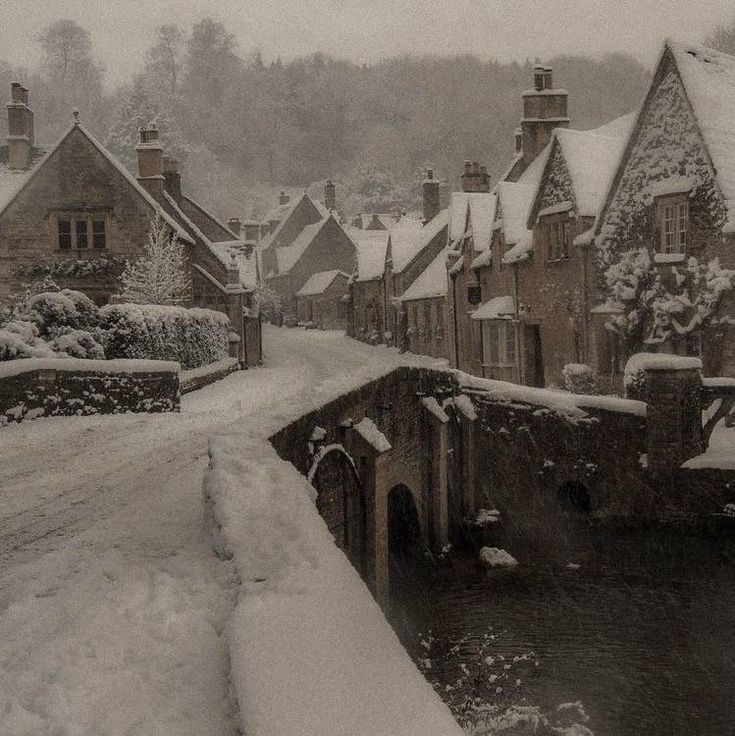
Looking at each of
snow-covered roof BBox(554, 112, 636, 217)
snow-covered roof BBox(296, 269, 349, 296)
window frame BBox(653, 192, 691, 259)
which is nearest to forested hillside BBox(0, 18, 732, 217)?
snow-covered roof BBox(554, 112, 636, 217)

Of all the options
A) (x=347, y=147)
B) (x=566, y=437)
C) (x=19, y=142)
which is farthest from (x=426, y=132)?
(x=566, y=437)

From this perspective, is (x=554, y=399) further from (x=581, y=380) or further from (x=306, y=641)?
(x=306, y=641)

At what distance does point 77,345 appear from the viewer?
1503cm

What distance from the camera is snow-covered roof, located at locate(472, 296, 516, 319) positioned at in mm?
26172

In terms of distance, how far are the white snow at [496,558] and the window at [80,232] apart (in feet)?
58.8

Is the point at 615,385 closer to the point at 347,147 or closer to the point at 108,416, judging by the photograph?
the point at 108,416

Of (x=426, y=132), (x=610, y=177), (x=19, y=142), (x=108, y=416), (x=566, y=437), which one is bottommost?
(x=566, y=437)

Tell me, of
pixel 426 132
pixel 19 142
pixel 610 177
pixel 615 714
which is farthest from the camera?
pixel 426 132

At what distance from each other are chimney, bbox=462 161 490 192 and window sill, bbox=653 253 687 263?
18420 mm

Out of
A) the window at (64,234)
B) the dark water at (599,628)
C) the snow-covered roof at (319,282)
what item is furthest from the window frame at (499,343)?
the snow-covered roof at (319,282)

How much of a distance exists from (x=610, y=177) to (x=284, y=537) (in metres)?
18.3

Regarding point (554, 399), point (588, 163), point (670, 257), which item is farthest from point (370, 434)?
→ point (588, 163)

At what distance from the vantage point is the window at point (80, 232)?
27250 millimetres

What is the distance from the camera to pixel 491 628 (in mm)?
13172
